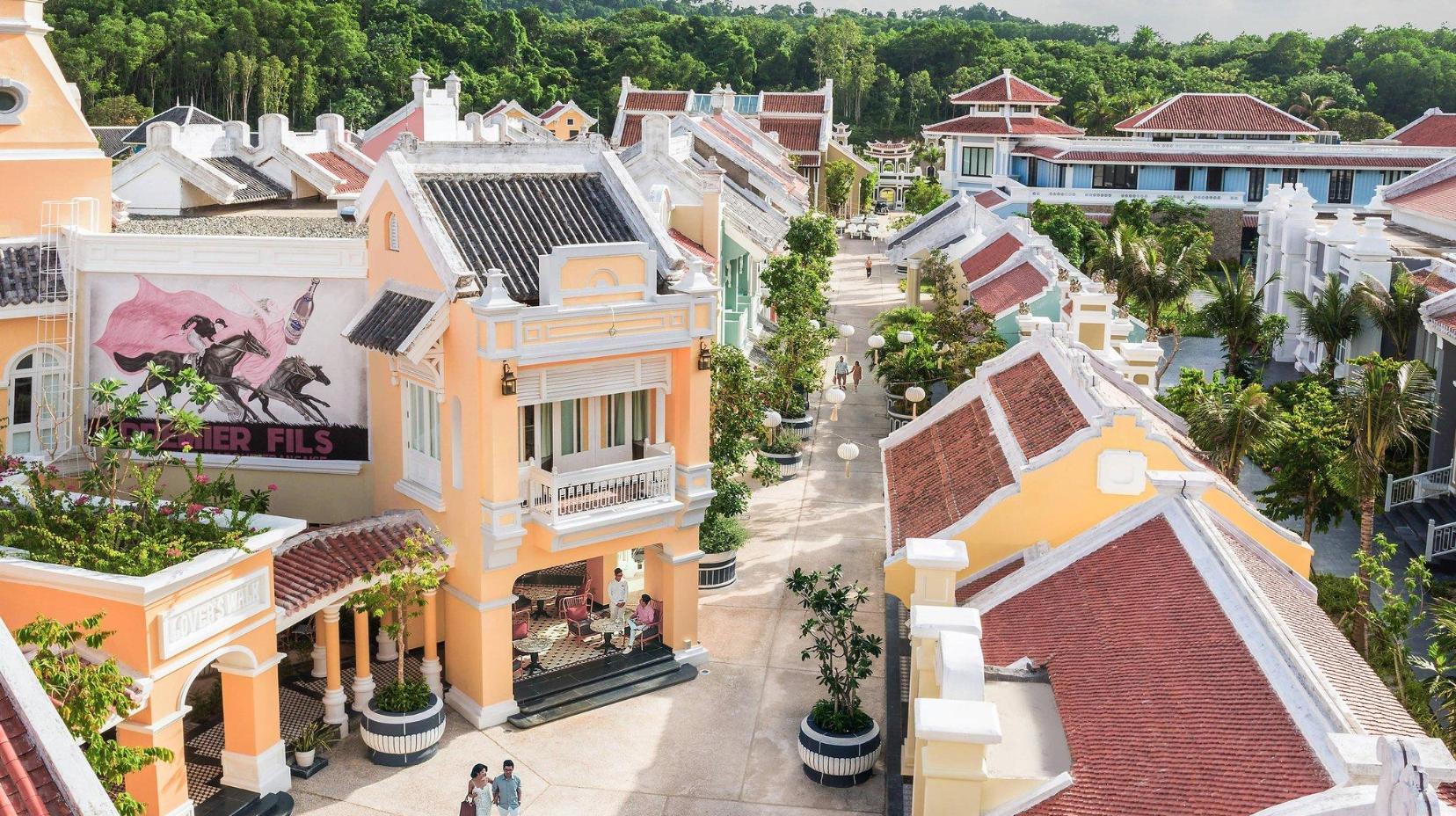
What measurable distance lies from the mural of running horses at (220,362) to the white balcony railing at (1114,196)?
51.8 m

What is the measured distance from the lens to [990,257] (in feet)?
149

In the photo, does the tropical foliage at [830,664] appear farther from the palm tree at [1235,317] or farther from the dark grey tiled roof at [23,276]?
the palm tree at [1235,317]

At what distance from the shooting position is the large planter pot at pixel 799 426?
3659 centimetres

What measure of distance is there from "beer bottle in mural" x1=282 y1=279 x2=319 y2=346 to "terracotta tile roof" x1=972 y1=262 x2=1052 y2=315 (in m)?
20.6

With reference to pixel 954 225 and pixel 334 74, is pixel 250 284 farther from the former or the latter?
Result: pixel 334 74

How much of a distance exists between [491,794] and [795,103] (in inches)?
2894

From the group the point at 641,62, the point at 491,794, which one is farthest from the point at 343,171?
the point at 641,62

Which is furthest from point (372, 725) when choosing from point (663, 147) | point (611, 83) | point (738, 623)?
point (611, 83)

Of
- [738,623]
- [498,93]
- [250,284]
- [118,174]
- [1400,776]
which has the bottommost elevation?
[738,623]

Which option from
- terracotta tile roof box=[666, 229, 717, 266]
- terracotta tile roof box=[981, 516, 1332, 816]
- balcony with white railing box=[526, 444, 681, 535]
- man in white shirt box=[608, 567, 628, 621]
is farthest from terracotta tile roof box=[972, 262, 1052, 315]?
terracotta tile roof box=[981, 516, 1332, 816]

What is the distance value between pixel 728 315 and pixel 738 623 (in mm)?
13153

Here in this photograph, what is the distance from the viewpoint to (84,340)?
22.1 metres

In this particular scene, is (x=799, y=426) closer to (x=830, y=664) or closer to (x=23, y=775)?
(x=830, y=664)

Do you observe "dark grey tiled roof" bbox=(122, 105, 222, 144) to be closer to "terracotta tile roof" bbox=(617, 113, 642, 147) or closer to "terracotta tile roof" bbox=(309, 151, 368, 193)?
"terracotta tile roof" bbox=(617, 113, 642, 147)
